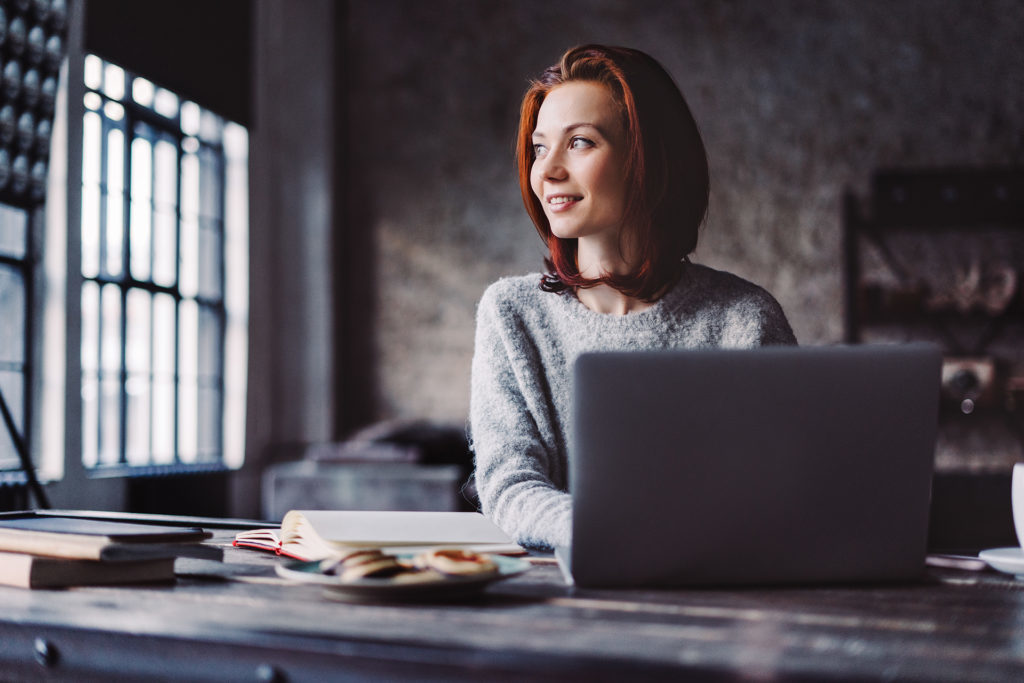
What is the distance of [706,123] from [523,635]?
5.07 metres

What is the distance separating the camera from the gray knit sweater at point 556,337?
4.75ft

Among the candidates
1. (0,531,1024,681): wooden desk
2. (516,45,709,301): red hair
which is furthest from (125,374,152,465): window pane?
(0,531,1024,681): wooden desk

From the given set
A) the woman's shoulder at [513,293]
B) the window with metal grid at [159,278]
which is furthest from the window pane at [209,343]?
the woman's shoulder at [513,293]

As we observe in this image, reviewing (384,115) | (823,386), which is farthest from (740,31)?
(823,386)

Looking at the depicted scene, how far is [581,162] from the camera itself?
1383 millimetres

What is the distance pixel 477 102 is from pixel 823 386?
5.11 metres

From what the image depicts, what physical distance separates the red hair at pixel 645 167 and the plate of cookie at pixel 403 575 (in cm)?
70

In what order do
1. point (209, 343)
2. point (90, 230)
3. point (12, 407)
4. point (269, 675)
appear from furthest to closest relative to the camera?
point (209, 343)
point (90, 230)
point (12, 407)
point (269, 675)

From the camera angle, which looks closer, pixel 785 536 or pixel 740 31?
pixel 785 536

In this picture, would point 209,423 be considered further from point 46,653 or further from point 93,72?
point 46,653

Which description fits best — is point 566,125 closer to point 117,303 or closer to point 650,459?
point 650,459

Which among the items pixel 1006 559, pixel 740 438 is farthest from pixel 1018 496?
pixel 740 438

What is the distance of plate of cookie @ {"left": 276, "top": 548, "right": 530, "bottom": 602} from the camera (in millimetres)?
812

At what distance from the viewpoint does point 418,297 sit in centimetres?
574
